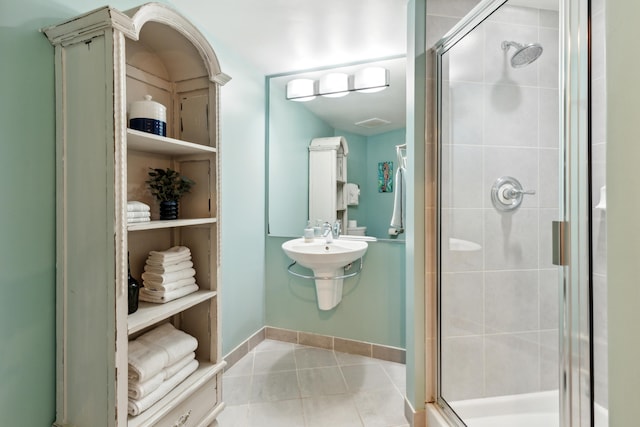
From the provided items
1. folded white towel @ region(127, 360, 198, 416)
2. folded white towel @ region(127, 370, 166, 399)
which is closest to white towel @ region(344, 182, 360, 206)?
folded white towel @ region(127, 360, 198, 416)

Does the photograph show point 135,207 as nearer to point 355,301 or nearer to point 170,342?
point 170,342

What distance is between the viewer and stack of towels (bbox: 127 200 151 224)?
1188mm

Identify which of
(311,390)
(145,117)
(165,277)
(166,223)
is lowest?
(311,390)

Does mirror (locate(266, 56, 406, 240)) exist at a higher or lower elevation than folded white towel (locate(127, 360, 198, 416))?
higher

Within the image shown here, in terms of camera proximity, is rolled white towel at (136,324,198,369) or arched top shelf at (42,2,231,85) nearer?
arched top shelf at (42,2,231,85)

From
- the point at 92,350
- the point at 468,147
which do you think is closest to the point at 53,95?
the point at 92,350

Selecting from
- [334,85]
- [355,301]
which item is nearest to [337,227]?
[355,301]

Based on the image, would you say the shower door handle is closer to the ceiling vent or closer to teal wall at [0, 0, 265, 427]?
the ceiling vent

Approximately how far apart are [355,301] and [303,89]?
5.65ft

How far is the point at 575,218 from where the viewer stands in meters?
0.83

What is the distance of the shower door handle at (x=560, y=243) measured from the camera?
34.1 inches

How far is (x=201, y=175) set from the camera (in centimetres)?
152

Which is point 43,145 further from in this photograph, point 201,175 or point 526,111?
point 526,111

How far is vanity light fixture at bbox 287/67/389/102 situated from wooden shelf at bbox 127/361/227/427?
197 centimetres
